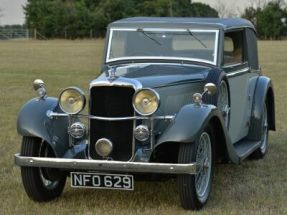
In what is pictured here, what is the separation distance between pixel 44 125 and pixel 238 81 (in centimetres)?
248

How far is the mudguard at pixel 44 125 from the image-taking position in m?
5.67

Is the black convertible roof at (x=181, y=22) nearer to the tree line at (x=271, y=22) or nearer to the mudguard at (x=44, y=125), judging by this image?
the mudguard at (x=44, y=125)

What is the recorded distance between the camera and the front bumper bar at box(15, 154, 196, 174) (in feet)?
17.0

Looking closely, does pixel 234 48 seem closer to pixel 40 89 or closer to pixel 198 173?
pixel 198 173

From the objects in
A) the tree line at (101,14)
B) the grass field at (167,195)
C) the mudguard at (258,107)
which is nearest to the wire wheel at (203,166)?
the grass field at (167,195)

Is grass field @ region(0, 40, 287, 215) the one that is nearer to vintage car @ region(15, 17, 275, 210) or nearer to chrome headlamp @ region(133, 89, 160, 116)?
vintage car @ region(15, 17, 275, 210)

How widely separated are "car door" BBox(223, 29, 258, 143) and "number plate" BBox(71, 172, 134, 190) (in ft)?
6.04

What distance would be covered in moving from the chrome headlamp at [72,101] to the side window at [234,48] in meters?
1.90

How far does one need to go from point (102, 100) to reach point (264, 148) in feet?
11.0

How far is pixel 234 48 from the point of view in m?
7.34

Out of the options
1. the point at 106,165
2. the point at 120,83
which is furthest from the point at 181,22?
the point at 106,165

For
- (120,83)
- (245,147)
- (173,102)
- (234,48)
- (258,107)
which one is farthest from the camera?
Answer: (258,107)

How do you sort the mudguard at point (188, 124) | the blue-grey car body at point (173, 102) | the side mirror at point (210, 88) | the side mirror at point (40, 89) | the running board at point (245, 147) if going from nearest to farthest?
the mudguard at point (188, 124)
the blue-grey car body at point (173, 102)
the side mirror at point (210, 88)
the side mirror at point (40, 89)
the running board at point (245, 147)

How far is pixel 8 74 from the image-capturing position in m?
22.6
